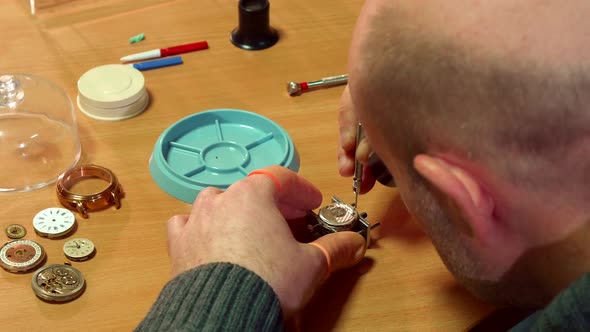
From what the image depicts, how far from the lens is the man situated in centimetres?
55

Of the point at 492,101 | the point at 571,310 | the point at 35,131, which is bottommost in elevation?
the point at 35,131

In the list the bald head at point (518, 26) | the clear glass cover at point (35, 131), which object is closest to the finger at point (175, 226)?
the clear glass cover at point (35, 131)

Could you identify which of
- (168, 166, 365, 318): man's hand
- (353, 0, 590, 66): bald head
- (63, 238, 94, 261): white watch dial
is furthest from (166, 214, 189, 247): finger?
(353, 0, 590, 66): bald head

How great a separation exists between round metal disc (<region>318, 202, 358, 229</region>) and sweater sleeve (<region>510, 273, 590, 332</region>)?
0.28m

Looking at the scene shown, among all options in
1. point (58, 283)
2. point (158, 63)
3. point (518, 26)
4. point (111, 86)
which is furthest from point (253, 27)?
point (518, 26)

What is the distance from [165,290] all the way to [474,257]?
12.7 inches

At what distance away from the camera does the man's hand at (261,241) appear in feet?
2.38

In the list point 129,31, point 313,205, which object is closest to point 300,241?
point 313,205

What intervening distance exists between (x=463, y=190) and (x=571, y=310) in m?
0.14

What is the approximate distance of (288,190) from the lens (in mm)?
832

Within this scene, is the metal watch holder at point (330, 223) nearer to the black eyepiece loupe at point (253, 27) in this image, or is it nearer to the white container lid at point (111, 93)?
the white container lid at point (111, 93)

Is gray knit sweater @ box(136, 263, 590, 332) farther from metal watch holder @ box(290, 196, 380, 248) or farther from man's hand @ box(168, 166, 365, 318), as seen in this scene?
metal watch holder @ box(290, 196, 380, 248)

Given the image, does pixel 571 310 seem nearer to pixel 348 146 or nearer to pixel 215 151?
pixel 348 146

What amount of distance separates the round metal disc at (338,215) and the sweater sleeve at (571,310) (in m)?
0.28
